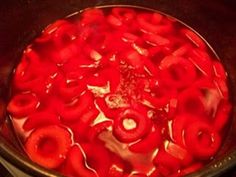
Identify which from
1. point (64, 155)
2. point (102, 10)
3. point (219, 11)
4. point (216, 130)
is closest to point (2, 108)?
point (64, 155)

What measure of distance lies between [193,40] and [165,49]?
5.3 inches

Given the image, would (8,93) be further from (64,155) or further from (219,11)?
(219,11)

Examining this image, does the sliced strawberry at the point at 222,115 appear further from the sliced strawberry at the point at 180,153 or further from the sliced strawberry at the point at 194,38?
the sliced strawberry at the point at 194,38

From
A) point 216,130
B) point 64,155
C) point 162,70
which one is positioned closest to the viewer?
point 64,155

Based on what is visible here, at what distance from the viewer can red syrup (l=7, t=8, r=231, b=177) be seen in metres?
1.30

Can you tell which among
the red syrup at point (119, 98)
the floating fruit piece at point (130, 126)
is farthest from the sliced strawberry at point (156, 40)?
the floating fruit piece at point (130, 126)

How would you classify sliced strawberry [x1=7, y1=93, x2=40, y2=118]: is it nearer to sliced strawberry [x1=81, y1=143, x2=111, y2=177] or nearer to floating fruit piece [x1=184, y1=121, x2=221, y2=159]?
sliced strawberry [x1=81, y1=143, x2=111, y2=177]

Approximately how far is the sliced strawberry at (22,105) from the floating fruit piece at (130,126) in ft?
0.89

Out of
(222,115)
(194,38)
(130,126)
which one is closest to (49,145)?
(130,126)

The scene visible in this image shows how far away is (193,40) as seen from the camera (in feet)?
5.42

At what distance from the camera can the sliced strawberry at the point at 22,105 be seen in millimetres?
1393

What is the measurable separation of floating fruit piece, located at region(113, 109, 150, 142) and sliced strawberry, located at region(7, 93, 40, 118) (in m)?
0.27

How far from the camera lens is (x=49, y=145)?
1296mm

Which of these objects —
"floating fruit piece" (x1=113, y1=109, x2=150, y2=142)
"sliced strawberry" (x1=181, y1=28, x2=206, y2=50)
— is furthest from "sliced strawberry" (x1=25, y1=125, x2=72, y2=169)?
"sliced strawberry" (x1=181, y1=28, x2=206, y2=50)
